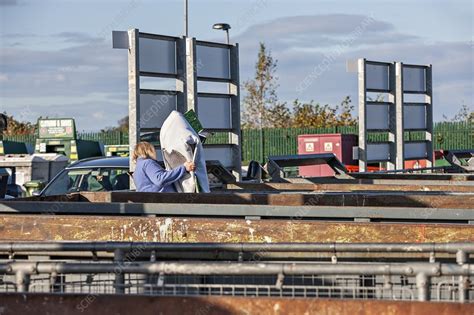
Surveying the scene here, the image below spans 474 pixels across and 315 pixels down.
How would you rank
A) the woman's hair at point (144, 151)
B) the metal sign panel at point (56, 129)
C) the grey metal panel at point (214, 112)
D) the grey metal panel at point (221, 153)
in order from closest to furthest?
the woman's hair at point (144, 151) < the grey metal panel at point (214, 112) < the grey metal panel at point (221, 153) < the metal sign panel at point (56, 129)

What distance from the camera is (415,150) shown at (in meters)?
22.6

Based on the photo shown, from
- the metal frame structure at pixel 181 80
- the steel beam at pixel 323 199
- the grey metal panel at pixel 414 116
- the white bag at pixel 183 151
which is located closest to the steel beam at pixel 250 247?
the steel beam at pixel 323 199

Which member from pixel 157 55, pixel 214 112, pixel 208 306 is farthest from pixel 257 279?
pixel 214 112

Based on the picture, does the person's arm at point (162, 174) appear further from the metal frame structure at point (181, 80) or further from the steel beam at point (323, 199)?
the metal frame structure at point (181, 80)

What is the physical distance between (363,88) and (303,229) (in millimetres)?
12056

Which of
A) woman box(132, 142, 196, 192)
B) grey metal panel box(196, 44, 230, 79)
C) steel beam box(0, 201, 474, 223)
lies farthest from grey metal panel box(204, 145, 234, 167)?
steel beam box(0, 201, 474, 223)

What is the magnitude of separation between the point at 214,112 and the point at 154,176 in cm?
409

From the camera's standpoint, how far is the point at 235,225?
816cm

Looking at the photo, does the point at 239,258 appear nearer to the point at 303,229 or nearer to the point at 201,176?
the point at 303,229

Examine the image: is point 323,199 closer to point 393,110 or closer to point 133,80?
point 133,80

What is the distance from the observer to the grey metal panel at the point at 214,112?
15762 millimetres

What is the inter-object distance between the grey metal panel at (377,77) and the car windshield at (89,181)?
18.6 ft

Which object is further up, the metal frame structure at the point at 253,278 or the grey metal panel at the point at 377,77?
the grey metal panel at the point at 377,77

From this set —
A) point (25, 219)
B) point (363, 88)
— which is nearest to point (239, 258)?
point (25, 219)
